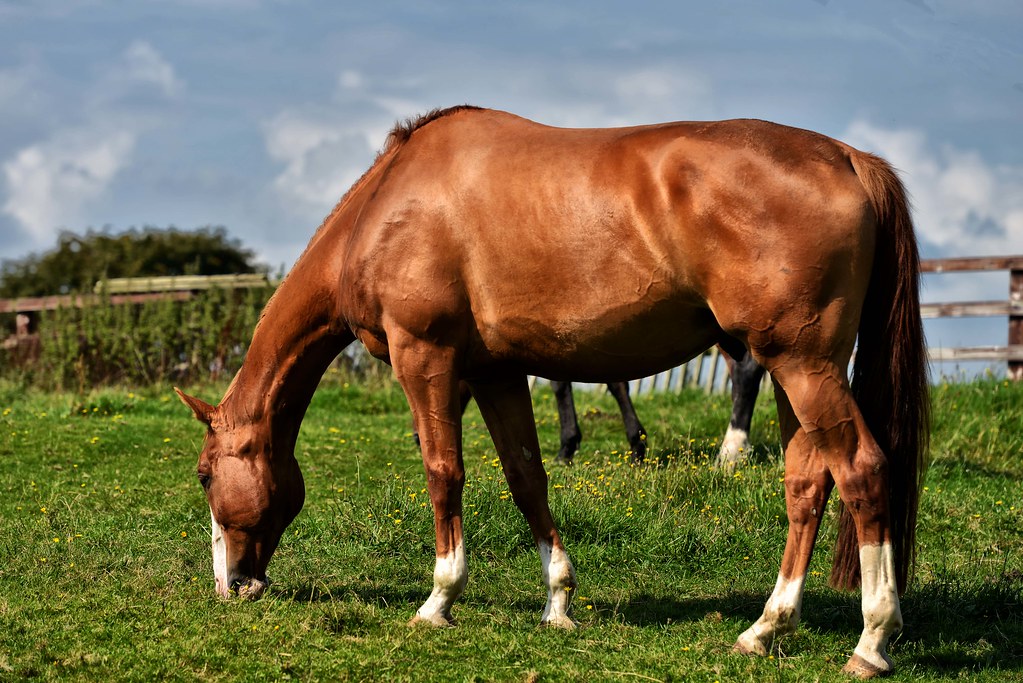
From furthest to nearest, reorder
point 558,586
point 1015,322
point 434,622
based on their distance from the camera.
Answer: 1. point 1015,322
2. point 558,586
3. point 434,622

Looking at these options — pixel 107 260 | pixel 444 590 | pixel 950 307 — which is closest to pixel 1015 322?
pixel 950 307

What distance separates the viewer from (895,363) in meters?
4.67

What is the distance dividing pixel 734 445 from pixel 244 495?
499cm

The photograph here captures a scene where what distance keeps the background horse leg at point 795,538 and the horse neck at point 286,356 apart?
2340 millimetres

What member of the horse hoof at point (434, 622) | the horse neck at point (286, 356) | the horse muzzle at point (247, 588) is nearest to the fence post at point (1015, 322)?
the horse neck at point (286, 356)

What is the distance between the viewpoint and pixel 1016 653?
16.5 ft

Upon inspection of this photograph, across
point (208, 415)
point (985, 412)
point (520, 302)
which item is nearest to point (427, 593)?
point (208, 415)

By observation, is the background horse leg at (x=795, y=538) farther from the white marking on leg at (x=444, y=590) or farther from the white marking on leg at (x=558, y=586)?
the white marking on leg at (x=444, y=590)

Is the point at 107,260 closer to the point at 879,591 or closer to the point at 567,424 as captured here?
the point at 567,424

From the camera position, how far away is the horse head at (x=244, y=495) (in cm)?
559

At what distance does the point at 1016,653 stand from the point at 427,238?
3274 millimetres

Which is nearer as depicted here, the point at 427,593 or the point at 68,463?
the point at 427,593

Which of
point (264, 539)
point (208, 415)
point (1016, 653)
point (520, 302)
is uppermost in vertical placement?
point (520, 302)

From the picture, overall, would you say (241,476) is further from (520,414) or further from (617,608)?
(617,608)
